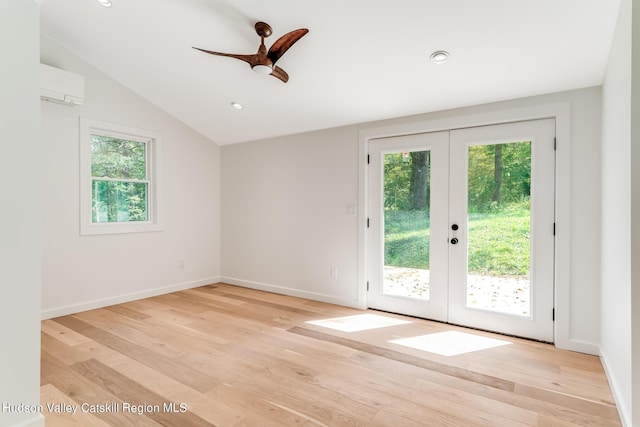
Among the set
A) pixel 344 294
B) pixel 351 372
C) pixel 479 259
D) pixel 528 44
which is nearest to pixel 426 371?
pixel 351 372

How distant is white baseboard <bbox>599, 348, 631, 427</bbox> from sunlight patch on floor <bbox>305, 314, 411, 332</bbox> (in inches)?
62.7

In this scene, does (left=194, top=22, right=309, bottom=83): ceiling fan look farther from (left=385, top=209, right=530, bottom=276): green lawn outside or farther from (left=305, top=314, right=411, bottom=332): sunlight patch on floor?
(left=305, top=314, right=411, bottom=332): sunlight patch on floor

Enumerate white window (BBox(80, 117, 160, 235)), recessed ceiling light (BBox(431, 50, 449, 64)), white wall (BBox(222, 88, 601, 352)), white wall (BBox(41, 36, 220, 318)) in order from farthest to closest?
white window (BBox(80, 117, 160, 235))
white wall (BBox(41, 36, 220, 318))
white wall (BBox(222, 88, 601, 352))
recessed ceiling light (BBox(431, 50, 449, 64))

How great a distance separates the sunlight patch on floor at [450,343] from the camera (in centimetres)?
284

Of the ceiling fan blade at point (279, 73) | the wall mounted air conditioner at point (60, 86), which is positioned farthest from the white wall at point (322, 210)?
the wall mounted air conditioner at point (60, 86)

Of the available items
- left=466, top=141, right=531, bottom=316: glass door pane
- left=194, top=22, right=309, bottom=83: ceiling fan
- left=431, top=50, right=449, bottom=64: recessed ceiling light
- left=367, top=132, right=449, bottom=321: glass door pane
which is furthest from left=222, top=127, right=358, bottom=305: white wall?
left=194, top=22, right=309, bottom=83: ceiling fan

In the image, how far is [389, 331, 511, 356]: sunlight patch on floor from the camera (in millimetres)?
2840

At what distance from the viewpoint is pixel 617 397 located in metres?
2.04

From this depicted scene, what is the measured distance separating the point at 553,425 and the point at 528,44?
2.48 m

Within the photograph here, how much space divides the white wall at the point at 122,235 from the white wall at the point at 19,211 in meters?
2.28

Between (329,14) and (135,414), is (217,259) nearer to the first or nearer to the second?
(135,414)

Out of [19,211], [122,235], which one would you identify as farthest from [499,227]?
[122,235]

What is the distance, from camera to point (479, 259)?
333 centimetres

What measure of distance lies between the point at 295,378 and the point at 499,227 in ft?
7.54
